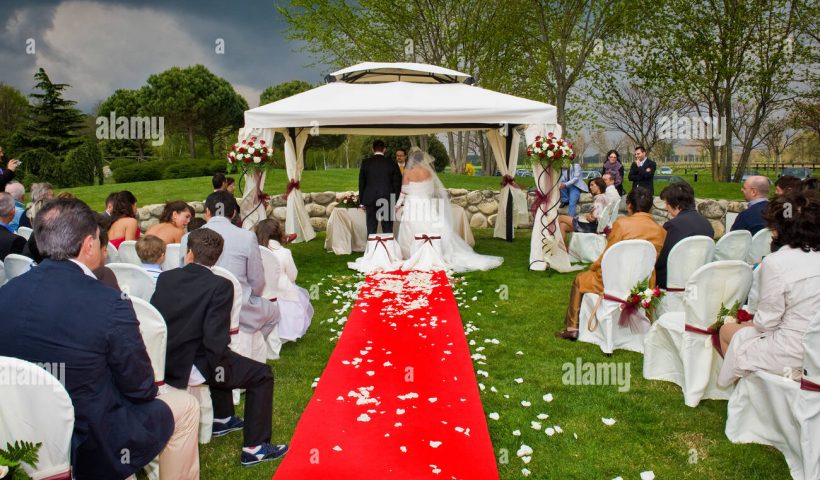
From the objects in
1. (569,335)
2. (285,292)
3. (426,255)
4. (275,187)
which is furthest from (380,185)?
(275,187)

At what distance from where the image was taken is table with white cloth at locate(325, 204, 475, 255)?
13164 mm

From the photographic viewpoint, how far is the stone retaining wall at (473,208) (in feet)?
50.8

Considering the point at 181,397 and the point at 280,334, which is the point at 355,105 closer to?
the point at 280,334

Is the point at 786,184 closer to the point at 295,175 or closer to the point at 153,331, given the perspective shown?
the point at 153,331

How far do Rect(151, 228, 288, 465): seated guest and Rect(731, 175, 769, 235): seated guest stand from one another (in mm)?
5891

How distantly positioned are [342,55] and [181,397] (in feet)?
74.4

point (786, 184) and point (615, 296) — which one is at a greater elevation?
point (786, 184)

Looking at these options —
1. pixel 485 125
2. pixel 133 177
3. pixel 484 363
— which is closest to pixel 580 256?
pixel 485 125

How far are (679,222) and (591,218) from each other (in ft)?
18.0

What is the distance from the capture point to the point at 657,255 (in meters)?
6.33

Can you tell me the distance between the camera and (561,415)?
4.67m

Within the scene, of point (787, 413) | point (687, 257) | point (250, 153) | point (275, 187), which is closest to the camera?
point (787, 413)

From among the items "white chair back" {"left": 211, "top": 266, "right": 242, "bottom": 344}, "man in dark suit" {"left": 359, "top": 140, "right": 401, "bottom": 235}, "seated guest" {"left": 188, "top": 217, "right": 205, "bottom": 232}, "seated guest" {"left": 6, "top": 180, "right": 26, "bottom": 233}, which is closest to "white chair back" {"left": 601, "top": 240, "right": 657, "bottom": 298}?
"white chair back" {"left": 211, "top": 266, "right": 242, "bottom": 344}

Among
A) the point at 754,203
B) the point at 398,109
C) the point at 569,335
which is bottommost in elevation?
the point at 569,335
